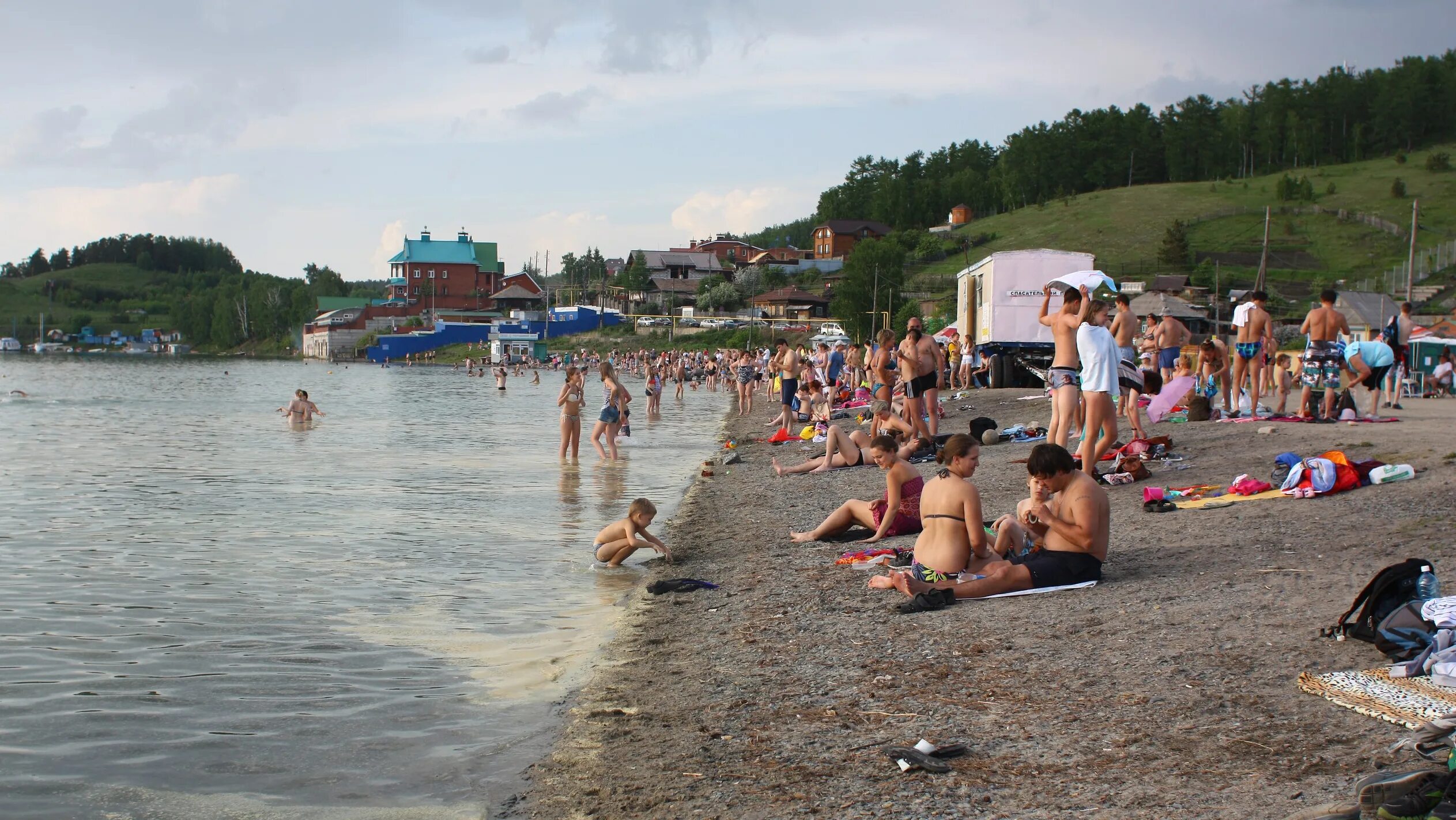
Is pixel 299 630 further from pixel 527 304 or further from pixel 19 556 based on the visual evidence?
pixel 527 304

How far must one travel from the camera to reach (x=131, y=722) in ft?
17.6

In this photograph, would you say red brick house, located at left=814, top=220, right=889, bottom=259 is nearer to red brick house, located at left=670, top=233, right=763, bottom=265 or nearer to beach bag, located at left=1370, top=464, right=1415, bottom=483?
red brick house, located at left=670, top=233, right=763, bottom=265

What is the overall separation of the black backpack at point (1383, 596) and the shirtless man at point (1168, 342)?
12396mm

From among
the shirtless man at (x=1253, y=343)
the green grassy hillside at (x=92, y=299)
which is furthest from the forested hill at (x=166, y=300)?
the shirtless man at (x=1253, y=343)

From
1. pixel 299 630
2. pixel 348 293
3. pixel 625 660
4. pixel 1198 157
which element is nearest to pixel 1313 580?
pixel 625 660

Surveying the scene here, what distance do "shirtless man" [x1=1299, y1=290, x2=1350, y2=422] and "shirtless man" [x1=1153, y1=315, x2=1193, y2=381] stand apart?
236 centimetres

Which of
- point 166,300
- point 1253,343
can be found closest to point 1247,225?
point 1253,343

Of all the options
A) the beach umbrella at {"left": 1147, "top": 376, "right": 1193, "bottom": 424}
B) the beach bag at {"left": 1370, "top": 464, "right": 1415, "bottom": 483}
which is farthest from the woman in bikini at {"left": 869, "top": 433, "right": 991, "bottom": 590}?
the beach umbrella at {"left": 1147, "top": 376, "right": 1193, "bottom": 424}

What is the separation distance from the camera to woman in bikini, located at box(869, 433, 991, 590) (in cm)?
686

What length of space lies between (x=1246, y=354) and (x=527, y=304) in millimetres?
109034

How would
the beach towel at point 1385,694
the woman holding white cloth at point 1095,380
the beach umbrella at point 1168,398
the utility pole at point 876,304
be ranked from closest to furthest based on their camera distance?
the beach towel at point 1385,694 → the woman holding white cloth at point 1095,380 → the beach umbrella at point 1168,398 → the utility pole at point 876,304

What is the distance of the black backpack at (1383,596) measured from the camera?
16.1ft

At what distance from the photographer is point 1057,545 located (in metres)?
6.90

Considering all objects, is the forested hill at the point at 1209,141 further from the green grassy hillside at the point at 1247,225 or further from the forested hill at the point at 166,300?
the forested hill at the point at 166,300
